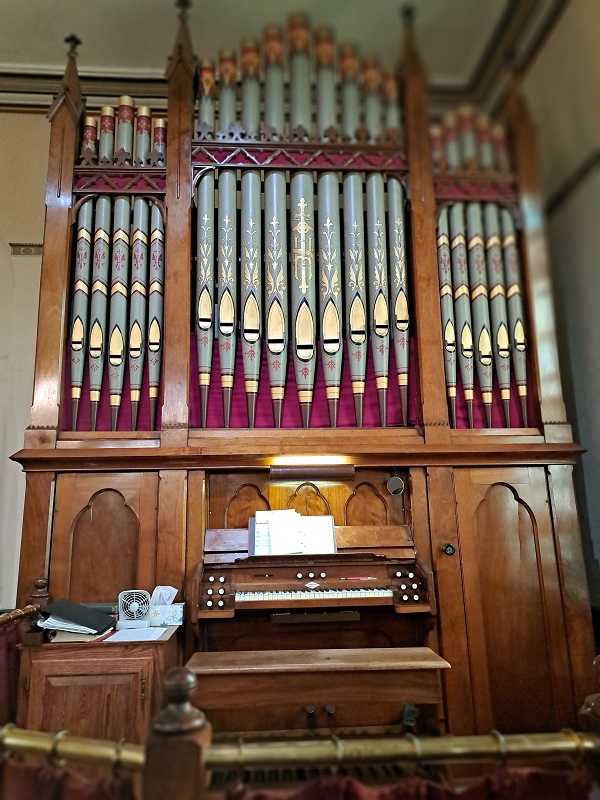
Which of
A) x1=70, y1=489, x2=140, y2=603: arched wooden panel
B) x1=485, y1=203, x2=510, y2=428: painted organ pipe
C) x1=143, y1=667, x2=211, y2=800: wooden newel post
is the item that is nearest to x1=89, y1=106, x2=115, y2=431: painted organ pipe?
x1=70, y1=489, x2=140, y2=603: arched wooden panel

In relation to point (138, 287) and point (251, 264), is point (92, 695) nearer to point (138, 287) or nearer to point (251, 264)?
point (138, 287)

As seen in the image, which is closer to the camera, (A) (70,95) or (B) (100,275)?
(B) (100,275)

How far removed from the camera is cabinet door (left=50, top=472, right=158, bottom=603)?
3627mm

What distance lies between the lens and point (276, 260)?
4.10 m

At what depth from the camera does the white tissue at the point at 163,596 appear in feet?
11.2

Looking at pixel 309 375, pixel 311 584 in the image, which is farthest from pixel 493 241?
pixel 311 584

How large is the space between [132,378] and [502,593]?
2.67m

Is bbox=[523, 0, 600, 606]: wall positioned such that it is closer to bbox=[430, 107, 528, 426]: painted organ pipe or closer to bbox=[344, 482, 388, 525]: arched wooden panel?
bbox=[430, 107, 528, 426]: painted organ pipe

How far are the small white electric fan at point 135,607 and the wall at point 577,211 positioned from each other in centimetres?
297

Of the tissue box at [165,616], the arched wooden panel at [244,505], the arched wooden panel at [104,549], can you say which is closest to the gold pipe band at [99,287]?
the arched wooden panel at [104,549]

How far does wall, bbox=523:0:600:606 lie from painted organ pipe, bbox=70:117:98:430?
3.36 m

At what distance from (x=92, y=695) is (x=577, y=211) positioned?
4390 millimetres

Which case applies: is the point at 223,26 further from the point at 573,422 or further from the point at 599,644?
the point at 599,644

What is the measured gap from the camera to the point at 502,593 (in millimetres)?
3803
